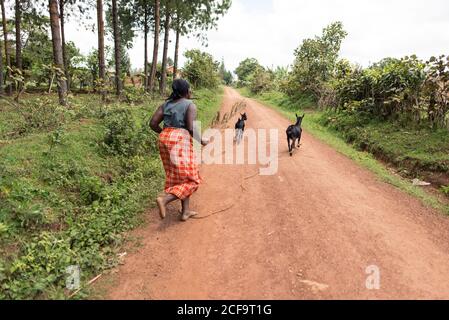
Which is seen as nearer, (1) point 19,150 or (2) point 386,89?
(1) point 19,150

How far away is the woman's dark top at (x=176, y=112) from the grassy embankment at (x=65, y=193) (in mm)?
1515

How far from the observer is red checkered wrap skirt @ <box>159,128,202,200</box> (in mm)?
4730

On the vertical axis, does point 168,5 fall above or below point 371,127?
above

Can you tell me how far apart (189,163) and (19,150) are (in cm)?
330

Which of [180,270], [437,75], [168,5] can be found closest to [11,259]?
[180,270]

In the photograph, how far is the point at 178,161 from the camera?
4.75m

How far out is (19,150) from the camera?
19.6 feet

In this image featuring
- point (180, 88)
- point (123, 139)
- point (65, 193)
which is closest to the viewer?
point (180, 88)

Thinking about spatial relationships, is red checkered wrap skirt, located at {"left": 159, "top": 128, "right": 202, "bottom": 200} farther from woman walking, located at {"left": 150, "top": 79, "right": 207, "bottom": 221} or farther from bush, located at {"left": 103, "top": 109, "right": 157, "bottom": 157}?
bush, located at {"left": 103, "top": 109, "right": 157, "bottom": 157}

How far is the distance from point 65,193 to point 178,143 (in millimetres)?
2111

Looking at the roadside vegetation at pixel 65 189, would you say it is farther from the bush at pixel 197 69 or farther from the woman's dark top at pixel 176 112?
the bush at pixel 197 69

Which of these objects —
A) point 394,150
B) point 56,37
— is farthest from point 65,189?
point 394,150

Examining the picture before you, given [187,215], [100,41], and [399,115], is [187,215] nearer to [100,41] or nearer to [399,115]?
[399,115]

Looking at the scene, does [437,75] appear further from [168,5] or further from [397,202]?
[168,5]
